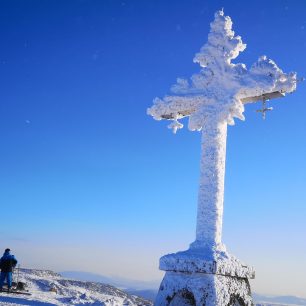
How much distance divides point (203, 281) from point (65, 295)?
1169 cm

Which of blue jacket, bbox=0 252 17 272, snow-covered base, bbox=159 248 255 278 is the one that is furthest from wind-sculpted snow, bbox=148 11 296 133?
blue jacket, bbox=0 252 17 272

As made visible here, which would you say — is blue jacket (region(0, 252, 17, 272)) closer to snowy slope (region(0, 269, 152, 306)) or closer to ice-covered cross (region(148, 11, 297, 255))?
snowy slope (region(0, 269, 152, 306))

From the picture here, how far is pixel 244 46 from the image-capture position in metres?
8.51

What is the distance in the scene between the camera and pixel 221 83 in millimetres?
8219

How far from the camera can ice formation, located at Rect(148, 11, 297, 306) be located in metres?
6.92

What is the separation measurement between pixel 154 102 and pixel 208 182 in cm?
245

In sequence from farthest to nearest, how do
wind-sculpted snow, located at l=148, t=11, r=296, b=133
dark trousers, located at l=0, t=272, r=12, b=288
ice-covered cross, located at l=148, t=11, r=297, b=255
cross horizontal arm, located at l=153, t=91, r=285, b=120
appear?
dark trousers, located at l=0, t=272, r=12, b=288
cross horizontal arm, located at l=153, t=91, r=285, b=120
wind-sculpted snow, located at l=148, t=11, r=296, b=133
ice-covered cross, located at l=148, t=11, r=297, b=255

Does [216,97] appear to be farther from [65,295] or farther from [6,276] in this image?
[65,295]

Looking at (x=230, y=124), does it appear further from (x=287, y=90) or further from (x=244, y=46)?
(x=244, y=46)

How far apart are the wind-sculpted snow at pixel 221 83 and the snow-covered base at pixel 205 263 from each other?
2.66 m

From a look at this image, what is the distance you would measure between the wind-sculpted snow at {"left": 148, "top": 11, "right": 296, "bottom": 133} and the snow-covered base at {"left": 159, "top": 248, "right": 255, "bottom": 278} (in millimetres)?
2662

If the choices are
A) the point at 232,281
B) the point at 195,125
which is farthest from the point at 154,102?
the point at 232,281

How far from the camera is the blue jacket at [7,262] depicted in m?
13.5

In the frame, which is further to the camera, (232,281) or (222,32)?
(222,32)
